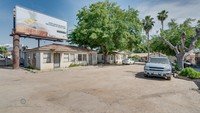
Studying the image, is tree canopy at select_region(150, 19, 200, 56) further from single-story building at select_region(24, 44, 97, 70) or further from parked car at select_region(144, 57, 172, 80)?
single-story building at select_region(24, 44, 97, 70)

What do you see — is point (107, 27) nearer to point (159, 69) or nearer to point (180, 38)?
point (180, 38)

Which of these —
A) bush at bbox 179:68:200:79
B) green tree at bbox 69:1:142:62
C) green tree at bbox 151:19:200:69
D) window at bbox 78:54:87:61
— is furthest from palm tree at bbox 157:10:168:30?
bush at bbox 179:68:200:79

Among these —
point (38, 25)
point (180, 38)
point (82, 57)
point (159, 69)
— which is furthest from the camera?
point (82, 57)

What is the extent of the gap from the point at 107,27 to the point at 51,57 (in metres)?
11.6

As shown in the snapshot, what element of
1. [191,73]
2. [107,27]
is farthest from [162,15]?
[191,73]

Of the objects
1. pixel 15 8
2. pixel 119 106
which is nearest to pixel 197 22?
pixel 119 106

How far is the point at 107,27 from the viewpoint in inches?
1117

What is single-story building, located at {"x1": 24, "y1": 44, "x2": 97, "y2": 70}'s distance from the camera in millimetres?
21587

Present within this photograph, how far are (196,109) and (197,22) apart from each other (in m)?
19.3

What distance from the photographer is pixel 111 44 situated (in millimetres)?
29359

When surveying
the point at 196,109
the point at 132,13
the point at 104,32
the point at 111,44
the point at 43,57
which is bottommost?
the point at 196,109

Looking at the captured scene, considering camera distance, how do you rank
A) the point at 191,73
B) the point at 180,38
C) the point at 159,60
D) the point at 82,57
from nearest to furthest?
the point at 191,73
the point at 159,60
the point at 180,38
the point at 82,57

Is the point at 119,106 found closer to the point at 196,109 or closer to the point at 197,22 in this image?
the point at 196,109

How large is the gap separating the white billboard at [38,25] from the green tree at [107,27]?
406 centimetres
